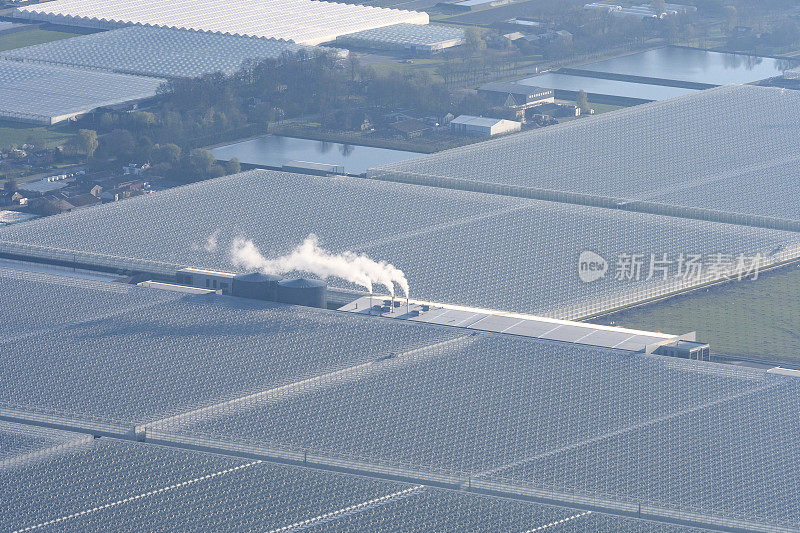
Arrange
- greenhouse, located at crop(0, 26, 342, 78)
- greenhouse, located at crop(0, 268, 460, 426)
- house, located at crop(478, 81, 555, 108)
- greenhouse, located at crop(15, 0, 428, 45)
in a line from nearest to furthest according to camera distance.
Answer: greenhouse, located at crop(0, 268, 460, 426) → house, located at crop(478, 81, 555, 108) → greenhouse, located at crop(0, 26, 342, 78) → greenhouse, located at crop(15, 0, 428, 45)

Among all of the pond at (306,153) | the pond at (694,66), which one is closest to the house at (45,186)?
the pond at (306,153)

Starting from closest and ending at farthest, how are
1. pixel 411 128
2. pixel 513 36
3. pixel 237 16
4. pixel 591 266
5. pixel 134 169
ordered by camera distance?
1. pixel 591 266
2. pixel 134 169
3. pixel 411 128
4. pixel 513 36
5. pixel 237 16

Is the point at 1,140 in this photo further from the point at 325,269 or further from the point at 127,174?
the point at 325,269

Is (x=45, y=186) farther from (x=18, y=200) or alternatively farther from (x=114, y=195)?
(x=114, y=195)

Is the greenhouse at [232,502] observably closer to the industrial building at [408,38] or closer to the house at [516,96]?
the house at [516,96]

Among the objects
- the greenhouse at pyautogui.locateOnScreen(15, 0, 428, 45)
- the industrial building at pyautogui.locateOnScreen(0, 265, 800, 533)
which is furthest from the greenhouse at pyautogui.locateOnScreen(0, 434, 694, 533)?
the greenhouse at pyautogui.locateOnScreen(15, 0, 428, 45)

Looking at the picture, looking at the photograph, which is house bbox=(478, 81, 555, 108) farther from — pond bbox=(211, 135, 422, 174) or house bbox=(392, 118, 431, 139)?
pond bbox=(211, 135, 422, 174)

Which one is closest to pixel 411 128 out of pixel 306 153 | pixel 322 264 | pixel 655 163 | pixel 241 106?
pixel 306 153

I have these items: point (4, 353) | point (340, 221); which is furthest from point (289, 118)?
point (4, 353)
